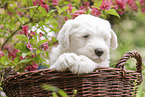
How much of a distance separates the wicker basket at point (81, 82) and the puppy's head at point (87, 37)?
27 centimetres

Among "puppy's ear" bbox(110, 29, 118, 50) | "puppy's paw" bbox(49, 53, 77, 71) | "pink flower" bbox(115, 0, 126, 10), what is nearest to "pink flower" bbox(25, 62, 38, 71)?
"puppy's paw" bbox(49, 53, 77, 71)

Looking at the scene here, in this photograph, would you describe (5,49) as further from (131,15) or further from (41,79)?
(131,15)

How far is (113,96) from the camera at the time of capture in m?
1.94

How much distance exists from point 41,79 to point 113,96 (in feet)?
2.26

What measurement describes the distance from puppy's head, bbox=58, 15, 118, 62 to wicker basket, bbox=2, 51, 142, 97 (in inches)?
10.5

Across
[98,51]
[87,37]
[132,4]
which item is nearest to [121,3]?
[132,4]

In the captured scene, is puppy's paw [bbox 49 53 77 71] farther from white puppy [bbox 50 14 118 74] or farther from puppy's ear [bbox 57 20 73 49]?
puppy's ear [bbox 57 20 73 49]

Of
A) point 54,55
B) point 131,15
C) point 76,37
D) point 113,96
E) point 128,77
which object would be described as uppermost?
point 131,15

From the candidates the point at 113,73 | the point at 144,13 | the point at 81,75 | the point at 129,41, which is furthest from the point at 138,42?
the point at 81,75

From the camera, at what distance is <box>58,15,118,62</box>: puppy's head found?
2.12m

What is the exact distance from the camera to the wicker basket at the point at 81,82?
181 centimetres

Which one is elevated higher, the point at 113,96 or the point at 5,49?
the point at 5,49

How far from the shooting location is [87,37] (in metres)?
2.26

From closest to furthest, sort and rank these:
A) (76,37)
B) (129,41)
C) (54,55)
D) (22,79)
Answer: 1. (22,79)
2. (76,37)
3. (54,55)
4. (129,41)
